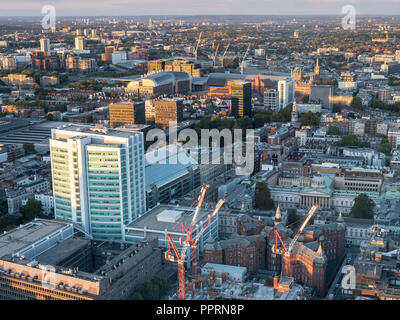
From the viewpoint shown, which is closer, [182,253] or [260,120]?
[182,253]

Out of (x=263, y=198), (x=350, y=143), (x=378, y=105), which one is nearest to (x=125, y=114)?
(x=350, y=143)

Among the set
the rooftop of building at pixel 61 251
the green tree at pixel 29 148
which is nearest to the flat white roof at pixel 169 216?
the rooftop of building at pixel 61 251

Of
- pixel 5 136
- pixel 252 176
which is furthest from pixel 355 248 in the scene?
pixel 5 136

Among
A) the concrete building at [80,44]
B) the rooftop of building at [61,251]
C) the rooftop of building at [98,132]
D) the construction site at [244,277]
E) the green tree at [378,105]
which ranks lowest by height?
the construction site at [244,277]

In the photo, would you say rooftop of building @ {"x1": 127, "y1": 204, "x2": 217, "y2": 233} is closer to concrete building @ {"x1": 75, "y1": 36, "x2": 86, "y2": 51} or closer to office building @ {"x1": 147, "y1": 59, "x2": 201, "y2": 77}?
office building @ {"x1": 147, "y1": 59, "x2": 201, "y2": 77}

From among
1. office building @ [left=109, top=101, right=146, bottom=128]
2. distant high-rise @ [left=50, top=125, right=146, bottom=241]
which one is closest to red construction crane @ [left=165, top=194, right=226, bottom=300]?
distant high-rise @ [left=50, top=125, right=146, bottom=241]

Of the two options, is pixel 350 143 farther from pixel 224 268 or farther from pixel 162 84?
pixel 162 84

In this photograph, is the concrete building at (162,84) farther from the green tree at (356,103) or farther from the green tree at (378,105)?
the green tree at (378,105)
